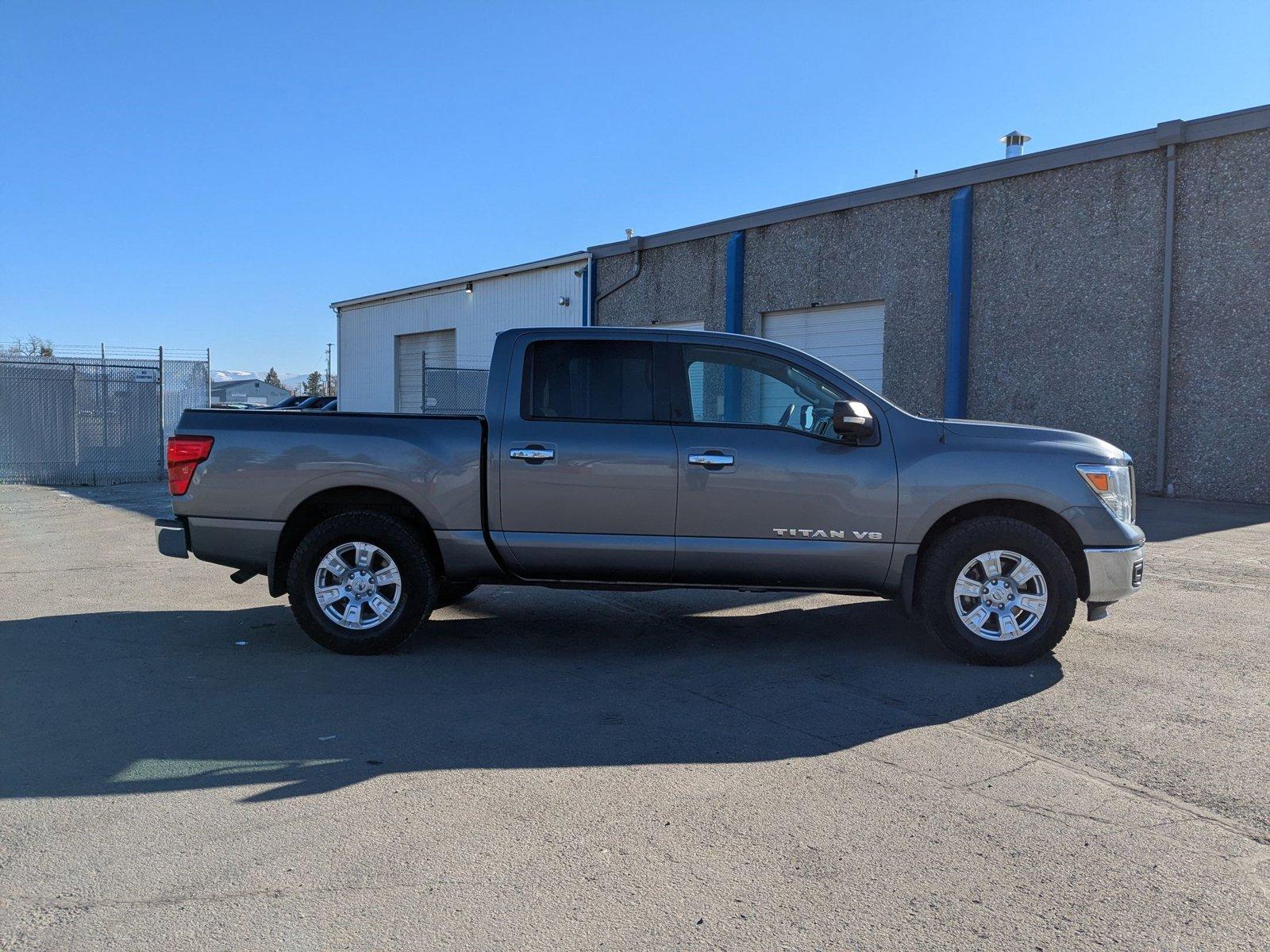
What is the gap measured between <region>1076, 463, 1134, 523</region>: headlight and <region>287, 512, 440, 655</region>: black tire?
3.92 m

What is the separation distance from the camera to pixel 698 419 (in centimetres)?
625

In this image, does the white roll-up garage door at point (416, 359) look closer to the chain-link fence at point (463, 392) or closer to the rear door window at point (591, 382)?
the chain-link fence at point (463, 392)

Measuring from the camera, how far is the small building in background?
243 feet

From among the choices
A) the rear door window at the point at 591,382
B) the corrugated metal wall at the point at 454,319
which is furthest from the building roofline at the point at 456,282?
the rear door window at the point at 591,382

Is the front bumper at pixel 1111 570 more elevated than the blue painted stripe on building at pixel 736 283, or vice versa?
the blue painted stripe on building at pixel 736 283

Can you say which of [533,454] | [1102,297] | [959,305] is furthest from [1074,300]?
[533,454]

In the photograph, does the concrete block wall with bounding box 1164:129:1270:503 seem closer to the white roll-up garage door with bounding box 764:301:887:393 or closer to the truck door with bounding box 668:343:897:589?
the white roll-up garage door with bounding box 764:301:887:393

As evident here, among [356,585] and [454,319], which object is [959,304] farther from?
[454,319]

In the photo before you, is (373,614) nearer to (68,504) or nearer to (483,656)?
(483,656)

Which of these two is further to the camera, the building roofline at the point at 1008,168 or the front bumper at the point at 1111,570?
the building roofline at the point at 1008,168

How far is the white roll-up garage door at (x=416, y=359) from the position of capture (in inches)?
1264

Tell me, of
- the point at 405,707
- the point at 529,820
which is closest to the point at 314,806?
the point at 529,820

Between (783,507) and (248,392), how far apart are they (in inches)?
3412

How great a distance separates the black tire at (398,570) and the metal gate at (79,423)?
14490 millimetres
